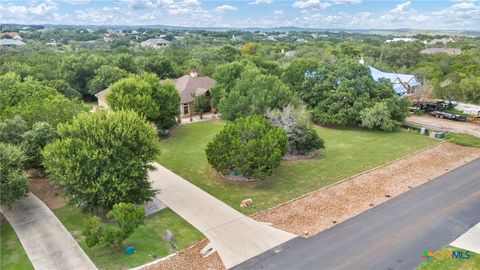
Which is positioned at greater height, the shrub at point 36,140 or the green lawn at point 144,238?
the shrub at point 36,140

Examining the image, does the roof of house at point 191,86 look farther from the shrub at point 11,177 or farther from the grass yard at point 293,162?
the shrub at point 11,177

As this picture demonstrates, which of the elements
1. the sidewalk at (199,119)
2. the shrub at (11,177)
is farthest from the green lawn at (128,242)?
the sidewalk at (199,119)

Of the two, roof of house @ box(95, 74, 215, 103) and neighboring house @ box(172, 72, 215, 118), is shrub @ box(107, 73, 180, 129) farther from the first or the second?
roof of house @ box(95, 74, 215, 103)

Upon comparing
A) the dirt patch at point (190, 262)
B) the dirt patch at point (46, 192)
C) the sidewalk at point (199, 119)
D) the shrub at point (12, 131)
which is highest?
the shrub at point (12, 131)

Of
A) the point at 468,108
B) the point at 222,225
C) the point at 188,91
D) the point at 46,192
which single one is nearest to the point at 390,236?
the point at 222,225

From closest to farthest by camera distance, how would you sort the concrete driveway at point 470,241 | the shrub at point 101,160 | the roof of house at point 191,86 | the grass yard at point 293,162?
1. the concrete driveway at point 470,241
2. the shrub at point 101,160
3. the grass yard at point 293,162
4. the roof of house at point 191,86

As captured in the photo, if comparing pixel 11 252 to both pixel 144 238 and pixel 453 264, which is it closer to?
pixel 144 238

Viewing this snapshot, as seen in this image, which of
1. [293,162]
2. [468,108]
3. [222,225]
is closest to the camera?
[222,225]

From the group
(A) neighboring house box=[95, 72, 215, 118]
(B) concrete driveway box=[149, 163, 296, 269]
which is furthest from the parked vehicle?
(B) concrete driveway box=[149, 163, 296, 269]

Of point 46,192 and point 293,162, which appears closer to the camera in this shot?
point 46,192
